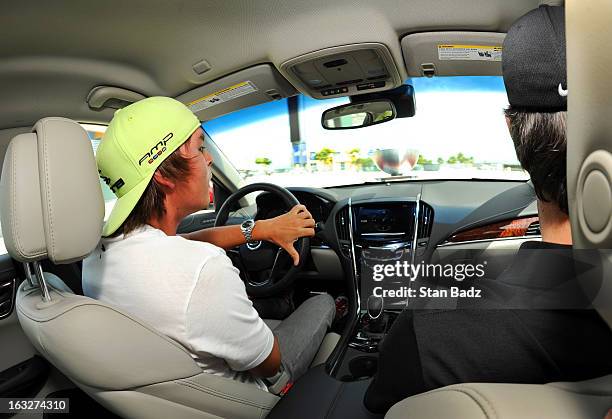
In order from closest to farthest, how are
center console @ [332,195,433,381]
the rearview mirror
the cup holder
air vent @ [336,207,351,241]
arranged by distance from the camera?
the cup holder
center console @ [332,195,433,381]
air vent @ [336,207,351,241]
the rearview mirror

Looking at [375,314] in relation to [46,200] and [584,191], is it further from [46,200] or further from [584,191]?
[584,191]

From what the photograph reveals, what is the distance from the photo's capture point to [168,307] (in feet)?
3.78

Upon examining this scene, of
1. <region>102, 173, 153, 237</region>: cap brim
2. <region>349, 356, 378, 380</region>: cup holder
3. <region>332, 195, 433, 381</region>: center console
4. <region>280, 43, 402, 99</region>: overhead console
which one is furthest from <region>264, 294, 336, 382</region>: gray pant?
<region>280, 43, 402, 99</region>: overhead console

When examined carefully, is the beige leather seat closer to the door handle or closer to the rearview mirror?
the rearview mirror

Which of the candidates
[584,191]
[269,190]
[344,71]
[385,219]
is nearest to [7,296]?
[269,190]

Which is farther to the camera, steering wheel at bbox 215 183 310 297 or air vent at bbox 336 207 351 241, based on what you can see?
air vent at bbox 336 207 351 241

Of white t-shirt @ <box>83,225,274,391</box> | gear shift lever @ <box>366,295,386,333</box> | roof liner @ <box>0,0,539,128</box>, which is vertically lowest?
gear shift lever @ <box>366,295,386,333</box>

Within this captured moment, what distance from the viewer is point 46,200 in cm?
104

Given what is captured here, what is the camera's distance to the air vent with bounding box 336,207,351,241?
3086 mm

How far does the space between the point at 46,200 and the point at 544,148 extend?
3.71 feet

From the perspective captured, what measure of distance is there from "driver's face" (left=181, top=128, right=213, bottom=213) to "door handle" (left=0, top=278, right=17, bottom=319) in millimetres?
2294

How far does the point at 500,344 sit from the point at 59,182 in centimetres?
106

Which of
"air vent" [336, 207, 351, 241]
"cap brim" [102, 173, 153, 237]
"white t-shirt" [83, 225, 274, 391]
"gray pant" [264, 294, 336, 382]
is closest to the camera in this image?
"white t-shirt" [83, 225, 274, 391]

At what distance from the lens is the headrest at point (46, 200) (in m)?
1.05
